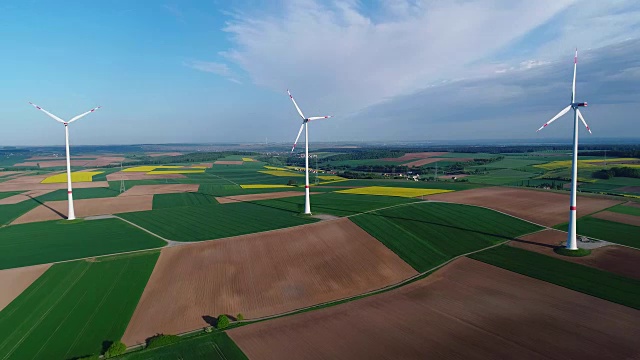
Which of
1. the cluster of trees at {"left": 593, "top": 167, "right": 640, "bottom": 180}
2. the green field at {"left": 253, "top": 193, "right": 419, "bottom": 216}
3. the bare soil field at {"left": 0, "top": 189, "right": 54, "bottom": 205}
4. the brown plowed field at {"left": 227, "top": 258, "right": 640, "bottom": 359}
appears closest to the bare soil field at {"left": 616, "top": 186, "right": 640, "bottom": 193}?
the cluster of trees at {"left": 593, "top": 167, "right": 640, "bottom": 180}

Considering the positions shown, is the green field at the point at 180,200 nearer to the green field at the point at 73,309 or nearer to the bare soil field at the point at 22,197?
the bare soil field at the point at 22,197

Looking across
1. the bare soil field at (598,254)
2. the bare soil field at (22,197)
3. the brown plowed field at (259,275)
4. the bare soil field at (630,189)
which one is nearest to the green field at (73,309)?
the brown plowed field at (259,275)

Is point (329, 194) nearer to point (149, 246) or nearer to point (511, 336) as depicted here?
point (149, 246)

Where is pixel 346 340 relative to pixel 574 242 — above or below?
below

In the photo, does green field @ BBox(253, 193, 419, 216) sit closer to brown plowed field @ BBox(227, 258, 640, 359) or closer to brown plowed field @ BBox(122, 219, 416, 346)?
brown plowed field @ BBox(122, 219, 416, 346)

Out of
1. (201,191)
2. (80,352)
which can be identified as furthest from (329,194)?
(80,352)
